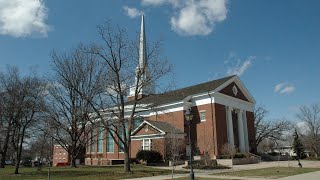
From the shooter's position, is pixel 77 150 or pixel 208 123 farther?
pixel 208 123

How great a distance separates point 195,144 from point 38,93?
946 inches

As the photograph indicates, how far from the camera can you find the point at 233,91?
5581 centimetres

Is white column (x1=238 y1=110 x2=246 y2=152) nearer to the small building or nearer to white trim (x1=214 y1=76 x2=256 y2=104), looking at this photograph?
white trim (x1=214 y1=76 x2=256 y2=104)

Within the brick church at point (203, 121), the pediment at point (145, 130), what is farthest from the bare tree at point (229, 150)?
the pediment at point (145, 130)

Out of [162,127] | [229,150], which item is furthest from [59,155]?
[229,150]

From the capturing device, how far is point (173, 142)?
42500mm

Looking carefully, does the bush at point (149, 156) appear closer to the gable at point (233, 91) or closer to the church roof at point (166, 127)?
the church roof at point (166, 127)

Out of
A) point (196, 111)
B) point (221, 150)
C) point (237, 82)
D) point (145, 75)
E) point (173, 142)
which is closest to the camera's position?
point (145, 75)

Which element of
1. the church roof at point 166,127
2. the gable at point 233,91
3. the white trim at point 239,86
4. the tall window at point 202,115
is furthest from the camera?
the gable at point 233,91

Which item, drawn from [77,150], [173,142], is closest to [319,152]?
[173,142]

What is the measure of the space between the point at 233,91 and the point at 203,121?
794cm

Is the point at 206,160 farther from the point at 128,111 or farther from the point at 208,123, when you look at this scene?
the point at 128,111

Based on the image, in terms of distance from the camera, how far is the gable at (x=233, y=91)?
53950 mm

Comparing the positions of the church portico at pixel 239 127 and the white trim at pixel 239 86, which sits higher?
the white trim at pixel 239 86
